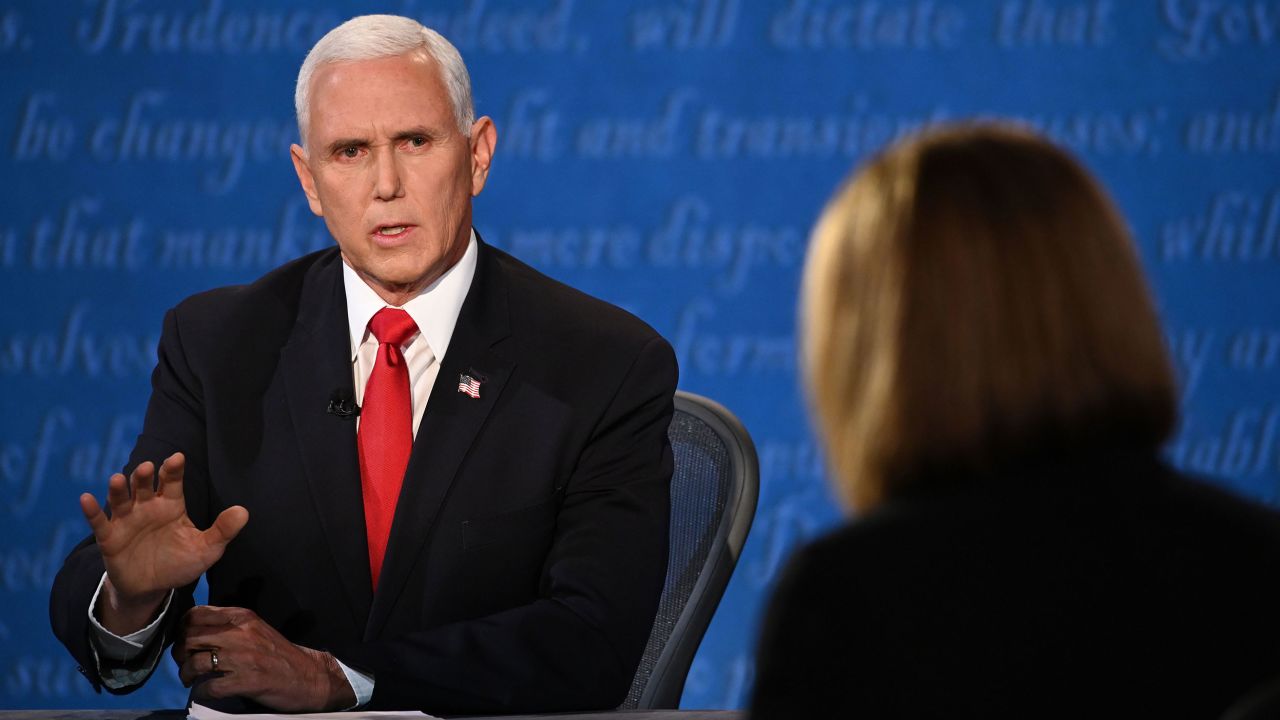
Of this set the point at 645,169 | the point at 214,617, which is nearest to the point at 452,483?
the point at 214,617

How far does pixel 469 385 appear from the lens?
2.05 m

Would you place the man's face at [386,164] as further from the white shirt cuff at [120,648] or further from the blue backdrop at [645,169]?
the blue backdrop at [645,169]

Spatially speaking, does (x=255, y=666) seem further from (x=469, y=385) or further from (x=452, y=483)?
(x=469, y=385)

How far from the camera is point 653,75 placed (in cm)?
418

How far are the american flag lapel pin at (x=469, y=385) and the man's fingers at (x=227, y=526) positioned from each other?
0.44 metres

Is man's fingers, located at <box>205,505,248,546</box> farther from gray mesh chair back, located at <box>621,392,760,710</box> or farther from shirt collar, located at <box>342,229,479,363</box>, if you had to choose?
gray mesh chair back, located at <box>621,392,760,710</box>

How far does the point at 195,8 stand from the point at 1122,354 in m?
3.71

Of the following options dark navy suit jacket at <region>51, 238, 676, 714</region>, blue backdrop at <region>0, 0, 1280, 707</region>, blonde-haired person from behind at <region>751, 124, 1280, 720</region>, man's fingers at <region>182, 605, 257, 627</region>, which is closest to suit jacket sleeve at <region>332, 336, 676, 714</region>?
dark navy suit jacket at <region>51, 238, 676, 714</region>

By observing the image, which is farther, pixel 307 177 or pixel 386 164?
pixel 307 177

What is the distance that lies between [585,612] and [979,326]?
1022 millimetres

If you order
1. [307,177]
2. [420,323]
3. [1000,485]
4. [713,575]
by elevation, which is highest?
[1000,485]

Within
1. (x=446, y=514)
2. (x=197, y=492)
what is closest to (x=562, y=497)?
(x=446, y=514)

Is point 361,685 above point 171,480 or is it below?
below

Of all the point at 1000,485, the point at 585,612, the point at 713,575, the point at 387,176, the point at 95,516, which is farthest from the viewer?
the point at 713,575
